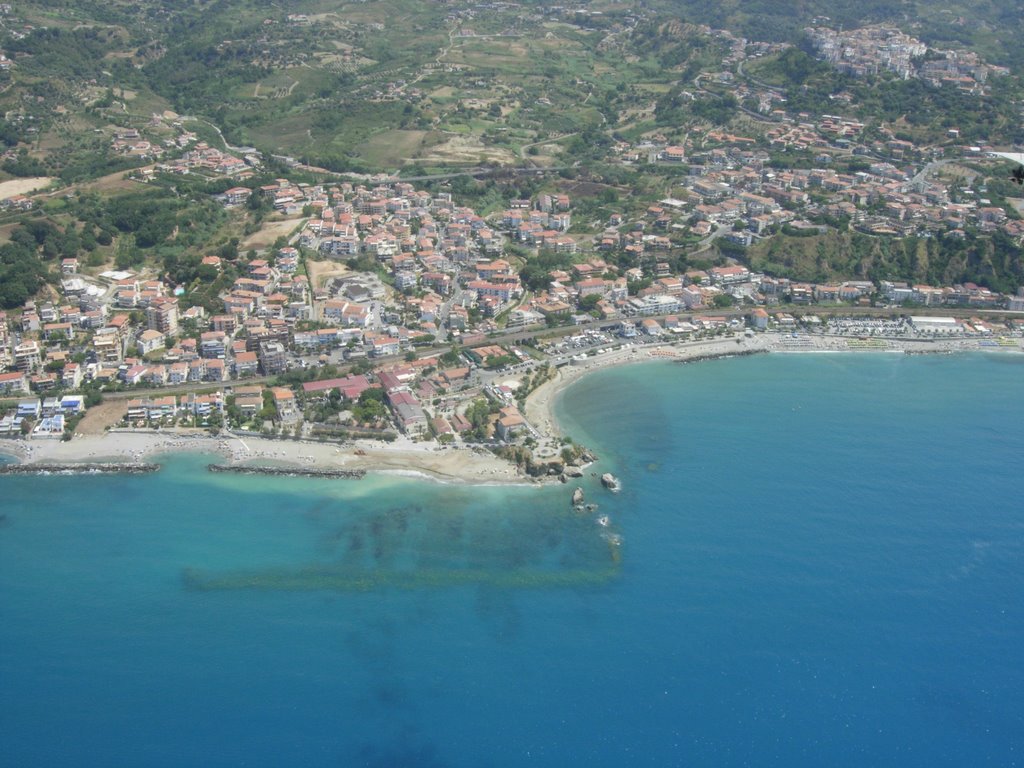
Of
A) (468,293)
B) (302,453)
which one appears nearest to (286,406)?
(302,453)

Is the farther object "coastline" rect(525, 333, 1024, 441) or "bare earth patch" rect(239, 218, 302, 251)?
"bare earth patch" rect(239, 218, 302, 251)

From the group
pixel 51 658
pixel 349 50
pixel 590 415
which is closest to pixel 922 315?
pixel 590 415

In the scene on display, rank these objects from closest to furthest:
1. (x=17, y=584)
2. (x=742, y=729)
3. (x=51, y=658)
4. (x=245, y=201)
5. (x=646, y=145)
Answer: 1. (x=742, y=729)
2. (x=51, y=658)
3. (x=17, y=584)
4. (x=245, y=201)
5. (x=646, y=145)

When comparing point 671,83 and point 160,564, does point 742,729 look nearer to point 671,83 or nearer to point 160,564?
point 160,564

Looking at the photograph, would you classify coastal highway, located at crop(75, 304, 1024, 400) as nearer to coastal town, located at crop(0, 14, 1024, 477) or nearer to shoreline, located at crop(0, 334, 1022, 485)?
coastal town, located at crop(0, 14, 1024, 477)

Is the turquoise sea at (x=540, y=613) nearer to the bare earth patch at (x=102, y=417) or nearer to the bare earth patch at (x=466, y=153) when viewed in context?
the bare earth patch at (x=102, y=417)

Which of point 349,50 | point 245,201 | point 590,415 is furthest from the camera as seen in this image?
point 349,50

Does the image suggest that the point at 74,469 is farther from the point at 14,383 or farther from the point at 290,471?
the point at 290,471

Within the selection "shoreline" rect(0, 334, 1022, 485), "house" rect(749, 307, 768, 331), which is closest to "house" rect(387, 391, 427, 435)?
"shoreline" rect(0, 334, 1022, 485)
